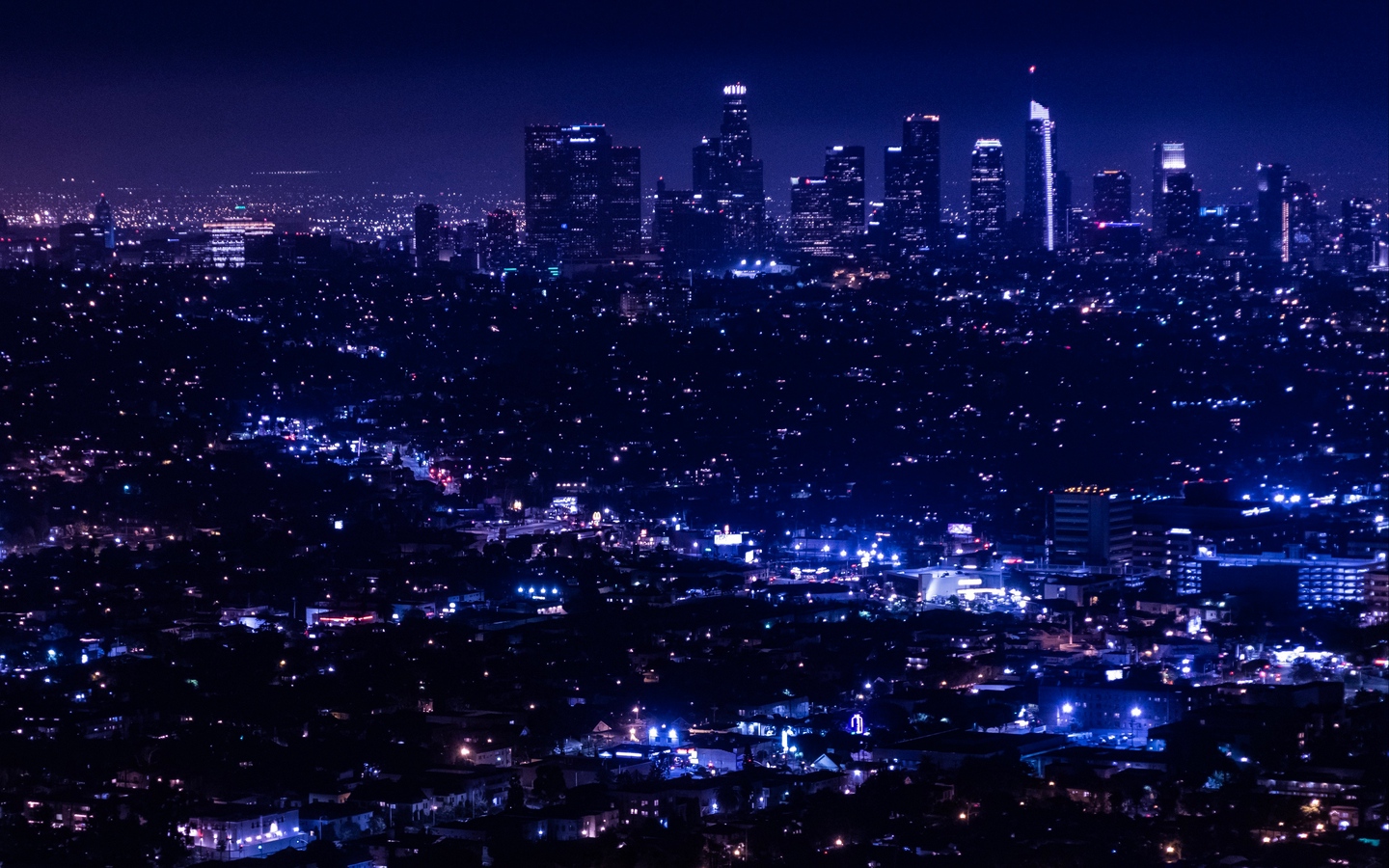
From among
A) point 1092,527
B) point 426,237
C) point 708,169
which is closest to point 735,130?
point 708,169

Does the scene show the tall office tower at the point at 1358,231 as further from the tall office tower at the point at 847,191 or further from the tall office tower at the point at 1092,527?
the tall office tower at the point at 1092,527

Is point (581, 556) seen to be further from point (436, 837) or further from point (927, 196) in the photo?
point (927, 196)

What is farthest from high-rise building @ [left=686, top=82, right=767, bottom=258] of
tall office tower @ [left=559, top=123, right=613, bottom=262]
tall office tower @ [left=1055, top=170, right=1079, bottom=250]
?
tall office tower @ [left=1055, top=170, right=1079, bottom=250]

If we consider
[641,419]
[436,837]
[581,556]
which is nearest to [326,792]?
[436,837]

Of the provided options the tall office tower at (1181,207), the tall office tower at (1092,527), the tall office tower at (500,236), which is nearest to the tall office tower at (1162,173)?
the tall office tower at (1181,207)

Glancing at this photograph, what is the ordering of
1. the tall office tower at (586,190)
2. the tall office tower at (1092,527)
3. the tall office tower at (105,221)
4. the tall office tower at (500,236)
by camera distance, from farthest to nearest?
the tall office tower at (586,190) → the tall office tower at (500,236) → the tall office tower at (105,221) → the tall office tower at (1092,527)

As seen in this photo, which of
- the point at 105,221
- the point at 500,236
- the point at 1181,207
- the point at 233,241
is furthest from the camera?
the point at 1181,207

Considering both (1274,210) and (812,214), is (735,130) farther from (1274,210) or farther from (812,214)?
(1274,210)
